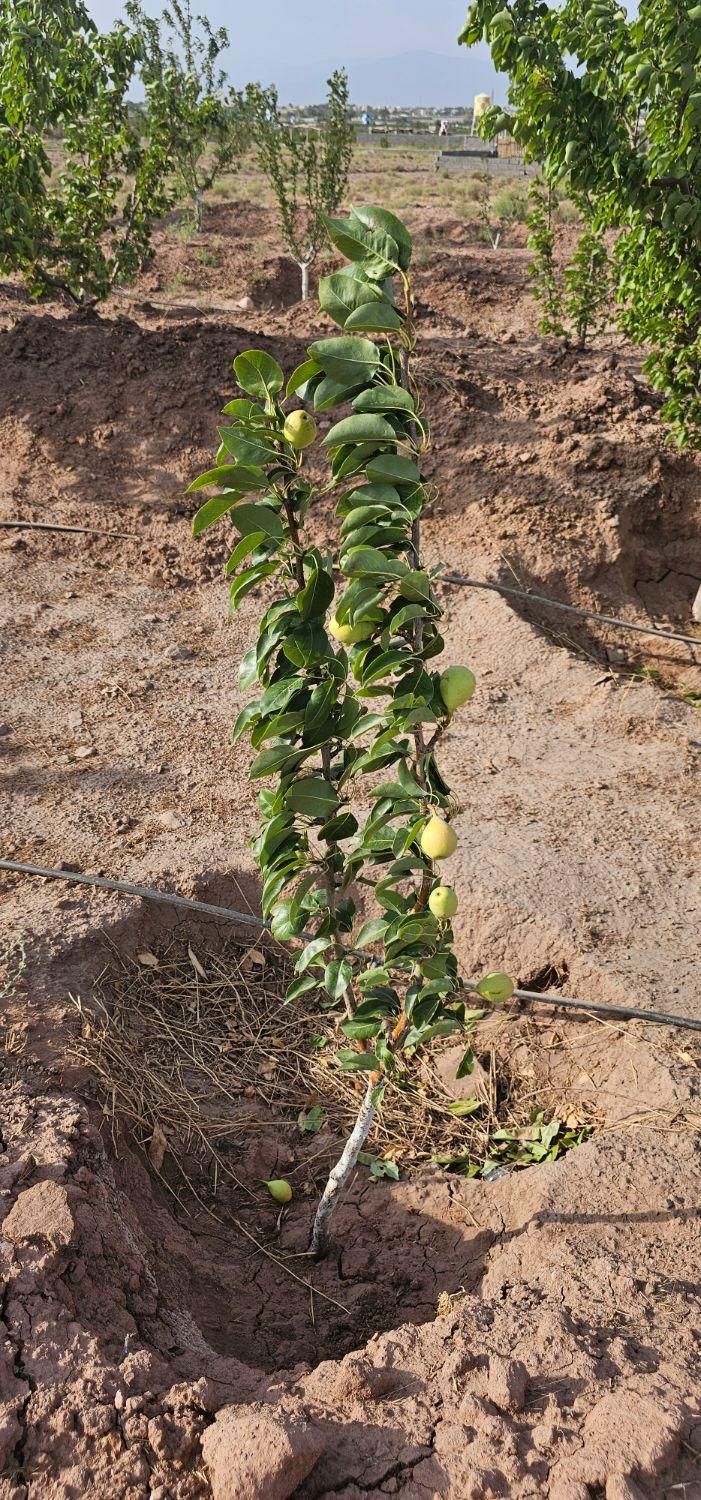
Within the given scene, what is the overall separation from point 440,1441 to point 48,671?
14.3 feet

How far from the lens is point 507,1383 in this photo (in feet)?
5.83

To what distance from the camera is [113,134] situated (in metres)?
7.98

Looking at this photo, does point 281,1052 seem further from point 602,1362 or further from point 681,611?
point 681,611

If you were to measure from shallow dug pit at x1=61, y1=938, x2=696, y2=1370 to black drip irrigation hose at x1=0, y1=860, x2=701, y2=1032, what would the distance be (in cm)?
7

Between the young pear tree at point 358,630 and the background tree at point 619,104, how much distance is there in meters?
2.84

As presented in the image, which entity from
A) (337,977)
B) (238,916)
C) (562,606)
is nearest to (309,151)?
(562,606)

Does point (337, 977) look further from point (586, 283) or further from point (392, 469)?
point (586, 283)

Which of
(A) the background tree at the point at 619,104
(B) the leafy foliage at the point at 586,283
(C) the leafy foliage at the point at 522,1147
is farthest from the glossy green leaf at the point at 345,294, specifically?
(B) the leafy foliage at the point at 586,283

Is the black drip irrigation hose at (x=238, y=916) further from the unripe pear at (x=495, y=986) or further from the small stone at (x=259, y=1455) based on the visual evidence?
the small stone at (x=259, y=1455)

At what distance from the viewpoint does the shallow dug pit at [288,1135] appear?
8.06ft

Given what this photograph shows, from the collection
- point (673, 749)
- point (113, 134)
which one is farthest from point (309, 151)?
point (673, 749)

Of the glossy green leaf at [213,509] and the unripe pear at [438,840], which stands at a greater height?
the glossy green leaf at [213,509]

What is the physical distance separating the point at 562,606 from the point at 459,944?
2860 millimetres

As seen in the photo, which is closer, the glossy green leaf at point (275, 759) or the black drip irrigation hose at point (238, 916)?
the glossy green leaf at point (275, 759)
